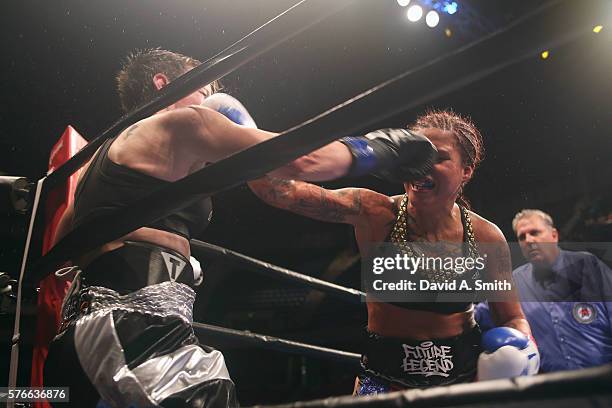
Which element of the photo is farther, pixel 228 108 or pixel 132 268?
pixel 228 108

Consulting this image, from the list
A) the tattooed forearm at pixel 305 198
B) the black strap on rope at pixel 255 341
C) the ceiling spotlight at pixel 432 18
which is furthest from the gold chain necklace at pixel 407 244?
the ceiling spotlight at pixel 432 18

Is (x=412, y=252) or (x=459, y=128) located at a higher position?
(x=459, y=128)

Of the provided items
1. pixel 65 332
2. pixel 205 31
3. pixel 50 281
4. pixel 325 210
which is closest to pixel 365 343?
pixel 325 210

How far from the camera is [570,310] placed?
323 centimetres

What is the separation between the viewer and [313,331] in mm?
6148

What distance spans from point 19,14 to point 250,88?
1.42 m

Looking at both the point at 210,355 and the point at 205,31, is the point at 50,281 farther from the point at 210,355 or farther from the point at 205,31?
the point at 205,31

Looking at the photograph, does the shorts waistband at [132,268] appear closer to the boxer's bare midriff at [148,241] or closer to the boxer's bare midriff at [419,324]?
the boxer's bare midriff at [148,241]

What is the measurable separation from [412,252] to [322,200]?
1.71ft

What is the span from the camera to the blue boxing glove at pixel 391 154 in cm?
95

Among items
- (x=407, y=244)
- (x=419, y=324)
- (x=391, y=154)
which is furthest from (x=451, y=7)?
(x=391, y=154)

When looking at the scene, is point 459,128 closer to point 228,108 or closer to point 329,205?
point 329,205

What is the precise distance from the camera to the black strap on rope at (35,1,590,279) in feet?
1.69

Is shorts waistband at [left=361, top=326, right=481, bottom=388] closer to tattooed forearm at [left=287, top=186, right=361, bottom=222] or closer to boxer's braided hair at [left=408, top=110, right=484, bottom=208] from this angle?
tattooed forearm at [left=287, top=186, right=361, bottom=222]
